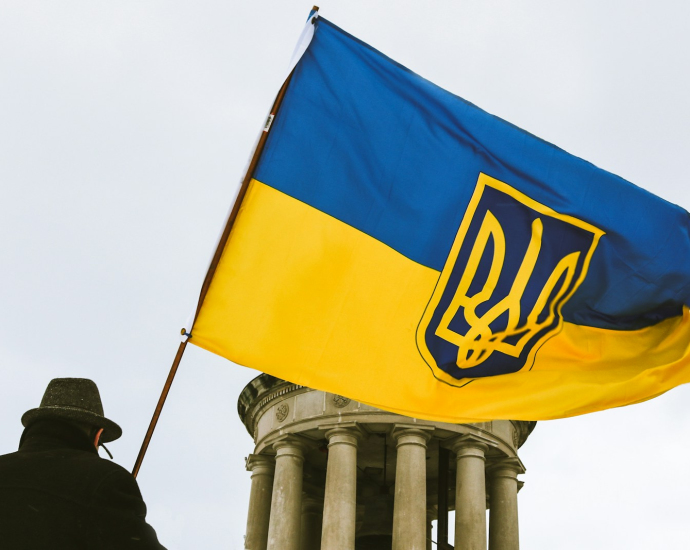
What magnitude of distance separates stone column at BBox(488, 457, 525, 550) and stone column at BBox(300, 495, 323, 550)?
698 centimetres

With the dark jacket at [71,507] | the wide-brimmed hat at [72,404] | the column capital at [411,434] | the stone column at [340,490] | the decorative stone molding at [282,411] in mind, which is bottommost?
the dark jacket at [71,507]

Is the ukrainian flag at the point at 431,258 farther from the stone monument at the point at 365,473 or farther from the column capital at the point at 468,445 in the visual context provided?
the column capital at the point at 468,445

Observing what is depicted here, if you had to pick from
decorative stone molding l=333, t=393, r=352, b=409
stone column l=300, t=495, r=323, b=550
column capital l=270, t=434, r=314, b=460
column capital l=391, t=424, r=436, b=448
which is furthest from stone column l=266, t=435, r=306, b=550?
stone column l=300, t=495, r=323, b=550

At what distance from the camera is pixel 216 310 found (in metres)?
8.96

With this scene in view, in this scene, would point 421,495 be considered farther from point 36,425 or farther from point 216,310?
point 36,425

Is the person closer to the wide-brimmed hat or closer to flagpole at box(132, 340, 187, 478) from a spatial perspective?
the wide-brimmed hat

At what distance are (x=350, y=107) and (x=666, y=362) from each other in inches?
177

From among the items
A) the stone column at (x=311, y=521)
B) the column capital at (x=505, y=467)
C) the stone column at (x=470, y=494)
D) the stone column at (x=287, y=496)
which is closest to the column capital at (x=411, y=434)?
the stone column at (x=470, y=494)

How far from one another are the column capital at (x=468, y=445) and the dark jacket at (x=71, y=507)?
85.2 feet

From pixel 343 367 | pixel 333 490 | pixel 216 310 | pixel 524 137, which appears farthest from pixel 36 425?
pixel 333 490

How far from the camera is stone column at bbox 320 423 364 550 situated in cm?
2650

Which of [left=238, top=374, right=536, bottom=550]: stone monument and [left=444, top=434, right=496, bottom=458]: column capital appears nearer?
[left=238, top=374, right=536, bottom=550]: stone monument

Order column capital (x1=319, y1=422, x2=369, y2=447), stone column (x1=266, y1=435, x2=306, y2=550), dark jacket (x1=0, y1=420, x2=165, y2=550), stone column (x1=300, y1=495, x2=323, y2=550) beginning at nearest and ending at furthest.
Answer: dark jacket (x1=0, y1=420, x2=165, y2=550) → stone column (x1=266, y1=435, x2=306, y2=550) → column capital (x1=319, y1=422, x2=369, y2=447) → stone column (x1=300, y1=495, x2=323, y2=550)

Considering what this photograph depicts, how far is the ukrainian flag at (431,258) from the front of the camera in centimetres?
921
